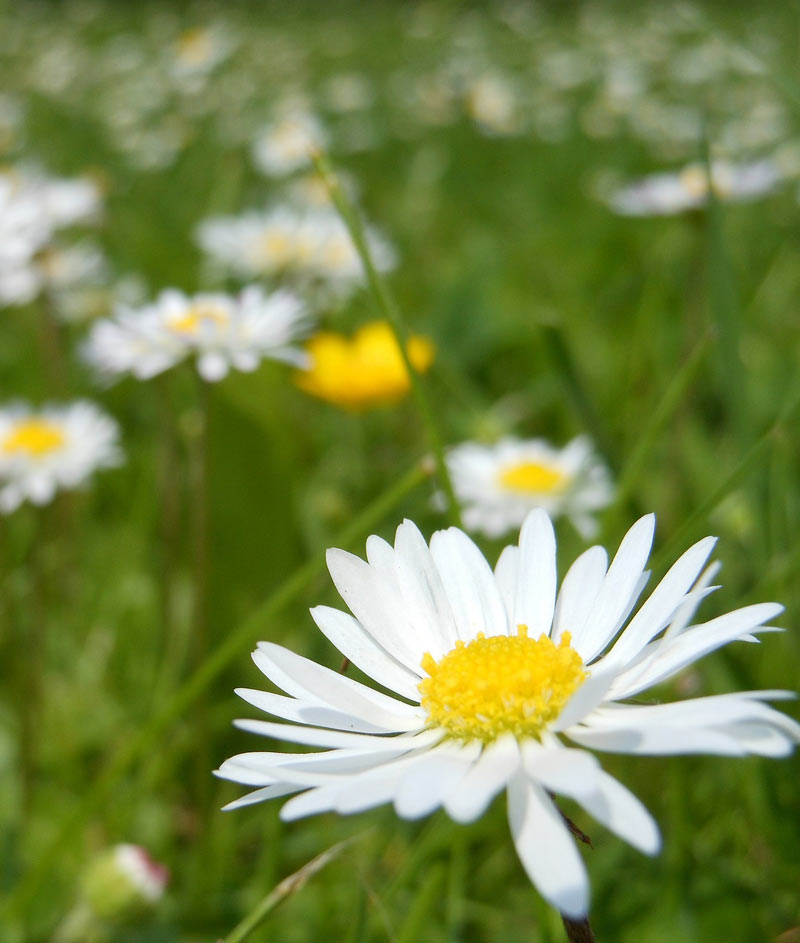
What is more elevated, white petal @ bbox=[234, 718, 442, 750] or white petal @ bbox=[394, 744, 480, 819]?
white petal @ bbox=[234, 718, 442, 750]

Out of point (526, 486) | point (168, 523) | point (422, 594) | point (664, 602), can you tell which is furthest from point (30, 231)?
point (664, 602)

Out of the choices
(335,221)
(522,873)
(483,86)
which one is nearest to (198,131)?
(483,86)

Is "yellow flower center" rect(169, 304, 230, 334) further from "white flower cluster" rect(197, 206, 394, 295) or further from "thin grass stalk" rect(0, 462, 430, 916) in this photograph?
"white flower cluster" rect(197, 206, 394, 295)

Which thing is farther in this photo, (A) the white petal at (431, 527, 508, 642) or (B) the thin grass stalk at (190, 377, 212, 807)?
(B) the thin grass stalk at (190, 377, 212, 807)

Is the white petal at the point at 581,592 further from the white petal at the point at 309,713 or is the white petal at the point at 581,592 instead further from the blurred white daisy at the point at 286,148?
the blurred white daisy at the point at 286,148

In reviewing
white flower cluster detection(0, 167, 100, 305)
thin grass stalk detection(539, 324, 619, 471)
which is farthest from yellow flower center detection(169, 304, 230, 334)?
thin grass stalk detection(539, 324, 619, 471)

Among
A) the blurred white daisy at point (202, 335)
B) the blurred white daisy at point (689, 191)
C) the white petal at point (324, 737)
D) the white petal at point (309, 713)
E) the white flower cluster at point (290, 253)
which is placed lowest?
the white petal at point (324, 737)

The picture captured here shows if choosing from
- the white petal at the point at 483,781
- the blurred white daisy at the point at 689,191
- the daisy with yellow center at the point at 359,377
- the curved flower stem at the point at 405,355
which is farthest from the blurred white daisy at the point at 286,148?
the white petal at the point at 483,781
